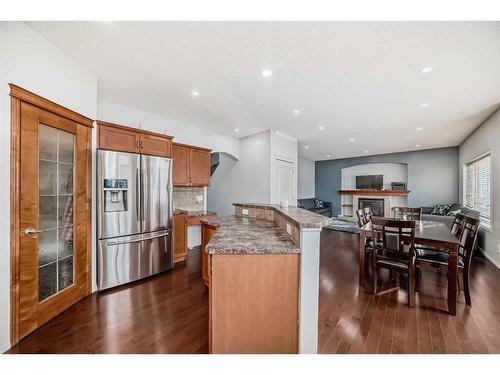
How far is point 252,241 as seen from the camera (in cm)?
164

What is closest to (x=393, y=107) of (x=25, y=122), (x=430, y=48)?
(x=430, y=48)

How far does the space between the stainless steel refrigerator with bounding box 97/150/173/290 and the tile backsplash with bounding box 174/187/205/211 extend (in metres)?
1.04

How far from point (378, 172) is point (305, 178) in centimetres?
298

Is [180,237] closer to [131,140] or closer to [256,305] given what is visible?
[131,140]

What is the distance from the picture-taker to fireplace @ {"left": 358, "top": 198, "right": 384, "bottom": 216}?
27.5 feet

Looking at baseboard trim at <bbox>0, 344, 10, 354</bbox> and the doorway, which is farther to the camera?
the doorway

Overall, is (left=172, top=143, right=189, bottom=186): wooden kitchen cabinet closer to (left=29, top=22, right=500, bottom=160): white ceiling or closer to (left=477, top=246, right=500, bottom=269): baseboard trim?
(left=29, top=22, right=500, bottom=160): white ceiling

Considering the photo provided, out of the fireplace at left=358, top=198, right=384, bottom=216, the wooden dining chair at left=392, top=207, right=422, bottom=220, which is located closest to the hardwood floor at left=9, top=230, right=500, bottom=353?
the wooden dining chair at left=392, top=207, right=422, bottom=220

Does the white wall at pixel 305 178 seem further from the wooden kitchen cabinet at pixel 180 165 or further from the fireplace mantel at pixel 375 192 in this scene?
the wooden kitchen cabinet at pixel 180 165

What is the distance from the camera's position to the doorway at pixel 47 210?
172cm

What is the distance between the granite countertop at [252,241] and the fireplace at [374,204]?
796cm

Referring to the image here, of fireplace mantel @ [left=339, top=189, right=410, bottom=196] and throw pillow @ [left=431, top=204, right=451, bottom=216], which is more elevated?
fireplace mantel @ [left=339, top=189, right=410, bottom=196]
